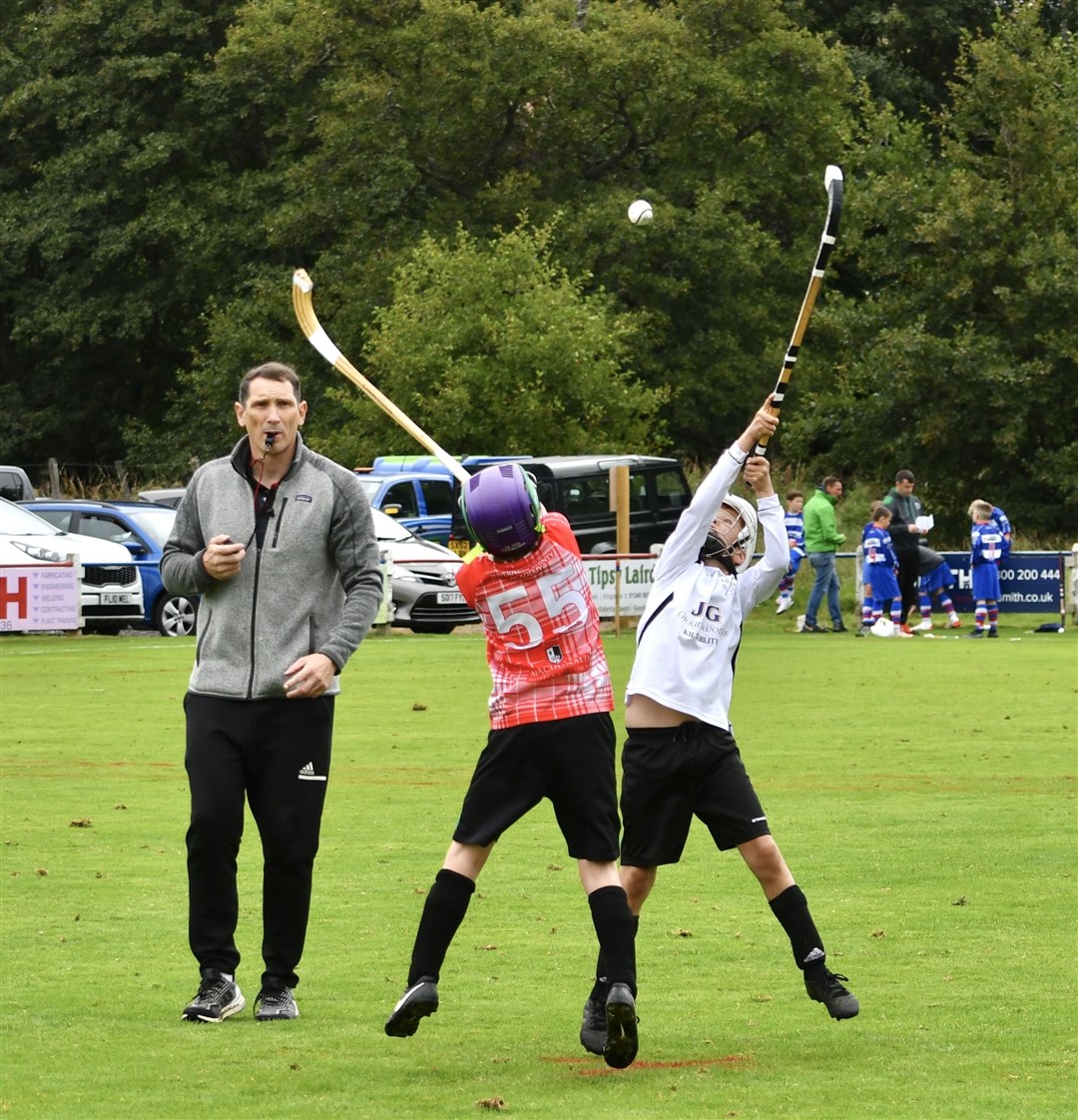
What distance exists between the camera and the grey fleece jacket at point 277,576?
22.1 ft

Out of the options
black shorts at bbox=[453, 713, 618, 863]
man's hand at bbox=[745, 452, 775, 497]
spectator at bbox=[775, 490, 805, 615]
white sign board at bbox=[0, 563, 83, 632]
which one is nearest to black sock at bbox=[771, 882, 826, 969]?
black shorts at bbox=[453, 713, 618, 863]

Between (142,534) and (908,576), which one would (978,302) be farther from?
(142,534)

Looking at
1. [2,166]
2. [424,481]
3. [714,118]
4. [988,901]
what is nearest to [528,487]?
[988,901]

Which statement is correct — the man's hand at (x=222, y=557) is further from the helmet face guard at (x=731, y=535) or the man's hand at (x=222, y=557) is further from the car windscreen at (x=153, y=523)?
the car windscreen at (x=153, y=523)

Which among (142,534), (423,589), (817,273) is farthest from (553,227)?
(817,273)

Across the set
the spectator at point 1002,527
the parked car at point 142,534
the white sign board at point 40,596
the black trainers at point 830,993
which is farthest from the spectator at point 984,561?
the black trainers at point 830,993

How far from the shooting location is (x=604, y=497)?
32594 mm

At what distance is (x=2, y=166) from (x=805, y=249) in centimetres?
1955

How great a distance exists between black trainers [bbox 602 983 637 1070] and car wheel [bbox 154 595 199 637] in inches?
886

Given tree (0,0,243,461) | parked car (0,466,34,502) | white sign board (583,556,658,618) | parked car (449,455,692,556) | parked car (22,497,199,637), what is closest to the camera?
parked car (22,497,199,637)

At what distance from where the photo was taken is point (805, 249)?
49.4 metres

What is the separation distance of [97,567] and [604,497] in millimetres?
8538

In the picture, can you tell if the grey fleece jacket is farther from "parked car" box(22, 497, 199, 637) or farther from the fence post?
the fence post

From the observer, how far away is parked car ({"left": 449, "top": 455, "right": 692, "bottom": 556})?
104ft
